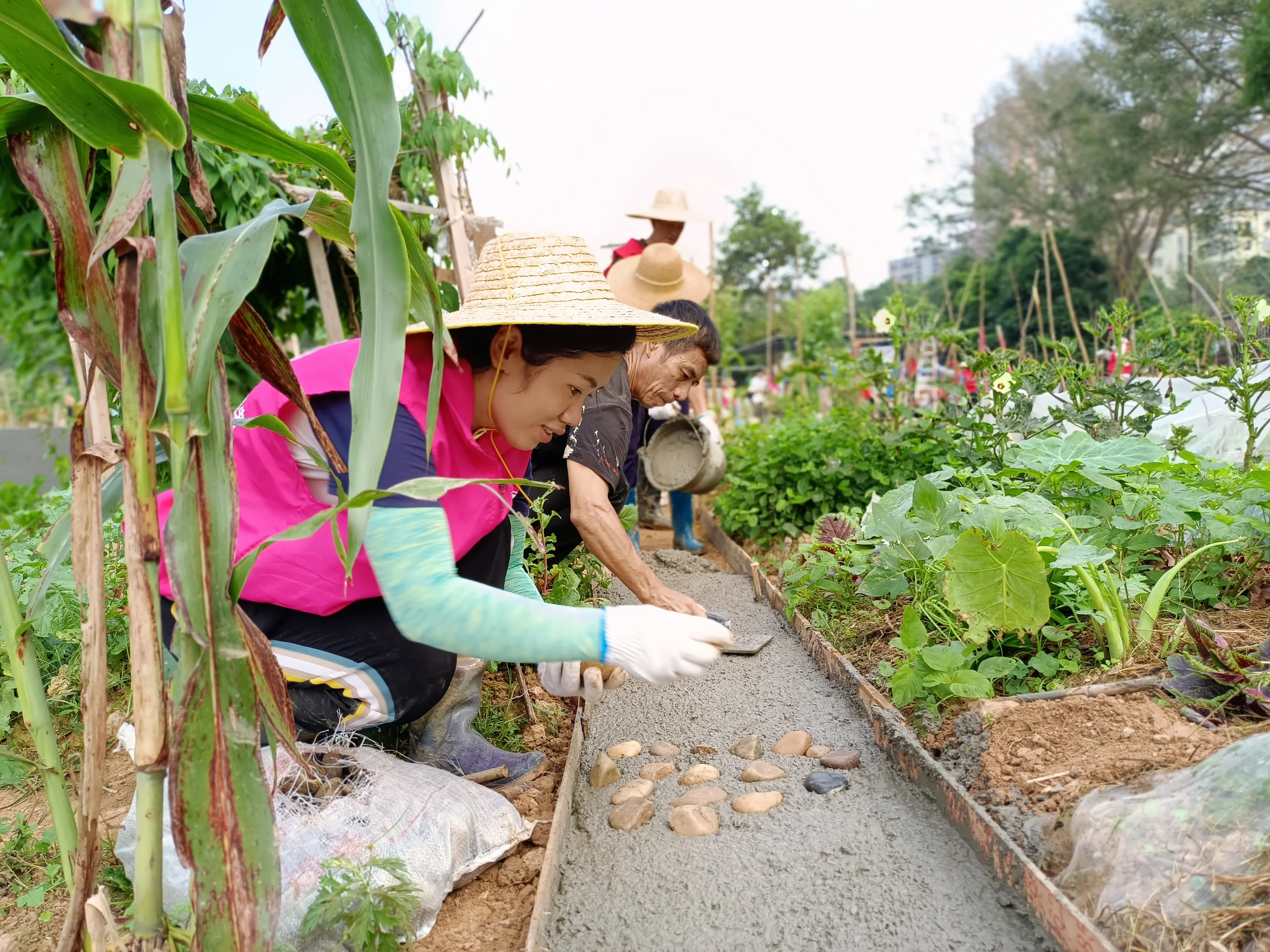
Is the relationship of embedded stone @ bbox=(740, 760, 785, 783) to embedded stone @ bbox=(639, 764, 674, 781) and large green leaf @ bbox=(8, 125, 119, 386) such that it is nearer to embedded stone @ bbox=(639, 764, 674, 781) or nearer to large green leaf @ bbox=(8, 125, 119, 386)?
embedded stone @ bbox=(639, 764, 674, 781)

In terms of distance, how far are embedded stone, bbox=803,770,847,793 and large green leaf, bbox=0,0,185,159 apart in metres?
1.62

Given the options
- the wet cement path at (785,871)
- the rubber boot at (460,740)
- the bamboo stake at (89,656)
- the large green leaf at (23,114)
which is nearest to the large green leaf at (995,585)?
the wet cement path at (785,871)

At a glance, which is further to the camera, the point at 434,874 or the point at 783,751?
the point at 783,751

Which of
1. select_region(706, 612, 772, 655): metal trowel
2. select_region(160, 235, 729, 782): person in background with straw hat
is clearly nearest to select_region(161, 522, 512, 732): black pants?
select_region(160, 235, 729, 782): person in background with straw hat

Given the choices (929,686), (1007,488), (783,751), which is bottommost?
(783,751)

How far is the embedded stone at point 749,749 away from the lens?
2.08 m

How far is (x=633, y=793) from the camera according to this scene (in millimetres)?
1894

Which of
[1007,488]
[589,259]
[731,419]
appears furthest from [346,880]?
[731,419]

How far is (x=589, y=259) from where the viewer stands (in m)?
1.81

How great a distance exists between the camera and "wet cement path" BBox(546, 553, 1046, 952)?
1405 millimetres

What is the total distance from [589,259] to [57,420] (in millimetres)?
11956

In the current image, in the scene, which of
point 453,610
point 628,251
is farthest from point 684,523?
point 453,610

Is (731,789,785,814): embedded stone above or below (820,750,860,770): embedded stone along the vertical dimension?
below

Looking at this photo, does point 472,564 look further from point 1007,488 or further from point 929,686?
point 1007,488
